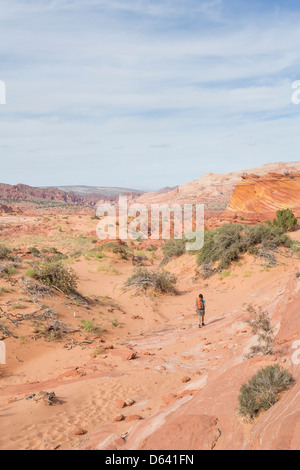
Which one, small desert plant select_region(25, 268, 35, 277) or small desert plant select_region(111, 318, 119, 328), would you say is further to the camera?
small desert plant select_region(25, 268, 35, 277)

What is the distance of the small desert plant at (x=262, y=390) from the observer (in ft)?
11.7

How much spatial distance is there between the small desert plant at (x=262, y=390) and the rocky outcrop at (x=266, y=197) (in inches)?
1098

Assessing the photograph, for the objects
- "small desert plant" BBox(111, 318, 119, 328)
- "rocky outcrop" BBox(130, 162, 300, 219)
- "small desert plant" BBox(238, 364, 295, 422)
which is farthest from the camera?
"rocky outcrop" BBox(130, 162, 300, 219)

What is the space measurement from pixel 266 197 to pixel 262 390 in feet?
101

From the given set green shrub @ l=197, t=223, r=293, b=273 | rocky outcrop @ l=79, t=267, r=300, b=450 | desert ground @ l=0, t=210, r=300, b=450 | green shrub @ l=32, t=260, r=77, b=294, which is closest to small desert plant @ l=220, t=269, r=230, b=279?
desert ground @ l=0, t=210, r=300, b=450

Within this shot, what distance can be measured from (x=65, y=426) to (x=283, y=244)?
1561 cm

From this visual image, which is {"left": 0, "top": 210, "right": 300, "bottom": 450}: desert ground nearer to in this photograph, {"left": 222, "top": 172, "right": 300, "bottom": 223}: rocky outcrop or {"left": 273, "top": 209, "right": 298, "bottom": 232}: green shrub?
{"left": 273, "top": 209, "right": 298, "bottom": 232}: green shrub

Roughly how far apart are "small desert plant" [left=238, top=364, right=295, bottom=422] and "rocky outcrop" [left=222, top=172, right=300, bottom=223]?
27.9 meters

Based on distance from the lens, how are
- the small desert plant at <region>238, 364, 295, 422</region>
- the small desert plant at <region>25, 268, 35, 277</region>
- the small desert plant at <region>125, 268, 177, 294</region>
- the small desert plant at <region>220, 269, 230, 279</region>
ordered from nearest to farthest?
the small desert plant at <region>238, 364, 295, 422</region> → the small desert plant at <region>25, 268, 35, 277</region> → the small desert plant at <region>125, 268, 177, 294</region> → the small desert plant at <region>220, 269, 230, 279</region>

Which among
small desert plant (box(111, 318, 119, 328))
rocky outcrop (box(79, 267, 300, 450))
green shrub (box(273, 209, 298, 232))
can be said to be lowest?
small desert plant (box(111, 318, 119, 328))

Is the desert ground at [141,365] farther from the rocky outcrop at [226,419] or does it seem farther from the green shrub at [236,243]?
the green shrub at [236,243]

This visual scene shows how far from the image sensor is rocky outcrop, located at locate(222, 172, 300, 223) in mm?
30875

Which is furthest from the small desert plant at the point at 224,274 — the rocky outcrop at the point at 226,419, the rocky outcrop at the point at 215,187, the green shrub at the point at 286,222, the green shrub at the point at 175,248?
the rocky outcrop at the point at 215,187
